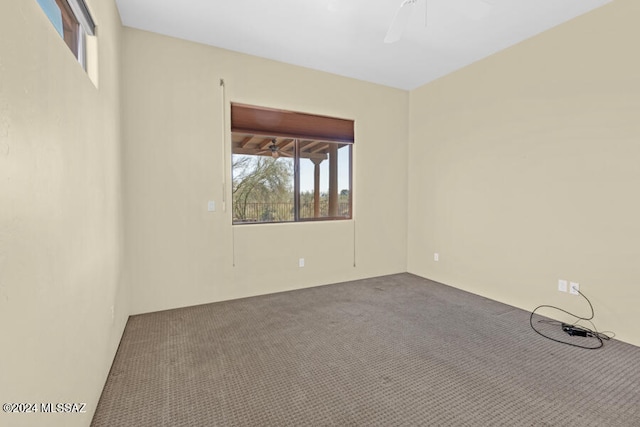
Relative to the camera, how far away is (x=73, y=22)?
1.74 meters

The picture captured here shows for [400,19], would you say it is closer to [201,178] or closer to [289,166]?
[289,166]

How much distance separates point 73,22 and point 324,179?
10.2 feet

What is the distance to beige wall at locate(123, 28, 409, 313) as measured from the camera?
3215mm

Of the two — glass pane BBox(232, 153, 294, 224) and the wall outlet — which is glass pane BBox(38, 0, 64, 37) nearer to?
glass pane BBox(232, 153, 294, 224)

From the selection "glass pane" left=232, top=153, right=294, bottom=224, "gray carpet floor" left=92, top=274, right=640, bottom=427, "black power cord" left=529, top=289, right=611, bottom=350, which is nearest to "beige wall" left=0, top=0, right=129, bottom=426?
"gray carpet floor" left=92, top=274, right=640, bottom=427

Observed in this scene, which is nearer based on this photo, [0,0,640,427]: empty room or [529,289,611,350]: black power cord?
[0,0,640,427]: empty room

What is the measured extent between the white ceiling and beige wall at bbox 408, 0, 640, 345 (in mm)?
317

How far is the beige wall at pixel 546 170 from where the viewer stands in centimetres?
267

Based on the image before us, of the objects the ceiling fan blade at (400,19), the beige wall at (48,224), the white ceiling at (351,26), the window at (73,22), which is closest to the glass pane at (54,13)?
the window at (73,22)

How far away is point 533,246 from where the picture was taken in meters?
3.32

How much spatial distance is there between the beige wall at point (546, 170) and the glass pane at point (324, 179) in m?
1.25

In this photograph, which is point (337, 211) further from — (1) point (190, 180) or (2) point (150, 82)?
(2) point (150, 82)

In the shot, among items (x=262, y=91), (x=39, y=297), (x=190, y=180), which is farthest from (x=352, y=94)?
(x=39, y=297)

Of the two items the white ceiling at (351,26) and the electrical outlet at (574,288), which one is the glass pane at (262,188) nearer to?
the white ceiling at (351,26)
